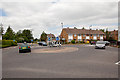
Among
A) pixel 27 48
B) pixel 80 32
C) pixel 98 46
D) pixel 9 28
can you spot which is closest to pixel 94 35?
pixel 80 32

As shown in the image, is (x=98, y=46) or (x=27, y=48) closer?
(x=27, y=48)

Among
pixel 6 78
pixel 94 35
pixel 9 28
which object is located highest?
pixel 9 28

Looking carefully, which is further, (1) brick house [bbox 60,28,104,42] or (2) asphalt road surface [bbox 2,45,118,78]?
(1) brick house [bbox 60,28,104,42]

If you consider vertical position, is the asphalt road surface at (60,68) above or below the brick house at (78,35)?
below

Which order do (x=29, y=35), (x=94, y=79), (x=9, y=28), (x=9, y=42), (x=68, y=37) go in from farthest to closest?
(x=29, y=35) < (x=9, y=28) < (x=68, y=37) < (x=9, y=42) < (x=94, y=79)

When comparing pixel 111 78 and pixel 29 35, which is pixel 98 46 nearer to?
pixel 111 78

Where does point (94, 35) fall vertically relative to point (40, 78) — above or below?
above

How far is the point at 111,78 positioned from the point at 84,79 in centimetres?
129

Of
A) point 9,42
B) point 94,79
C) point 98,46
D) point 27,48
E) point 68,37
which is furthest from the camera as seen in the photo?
point 68,37

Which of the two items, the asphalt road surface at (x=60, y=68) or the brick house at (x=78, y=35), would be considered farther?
the brick house at (x=78, y=35)

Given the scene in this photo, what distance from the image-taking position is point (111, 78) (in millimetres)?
4633

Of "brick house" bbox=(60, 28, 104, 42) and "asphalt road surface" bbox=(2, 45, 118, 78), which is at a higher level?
"brick house" bbox=(60, 28, 104, 42)

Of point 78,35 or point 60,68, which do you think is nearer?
point 60,68

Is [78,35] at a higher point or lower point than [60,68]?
Result: higher
